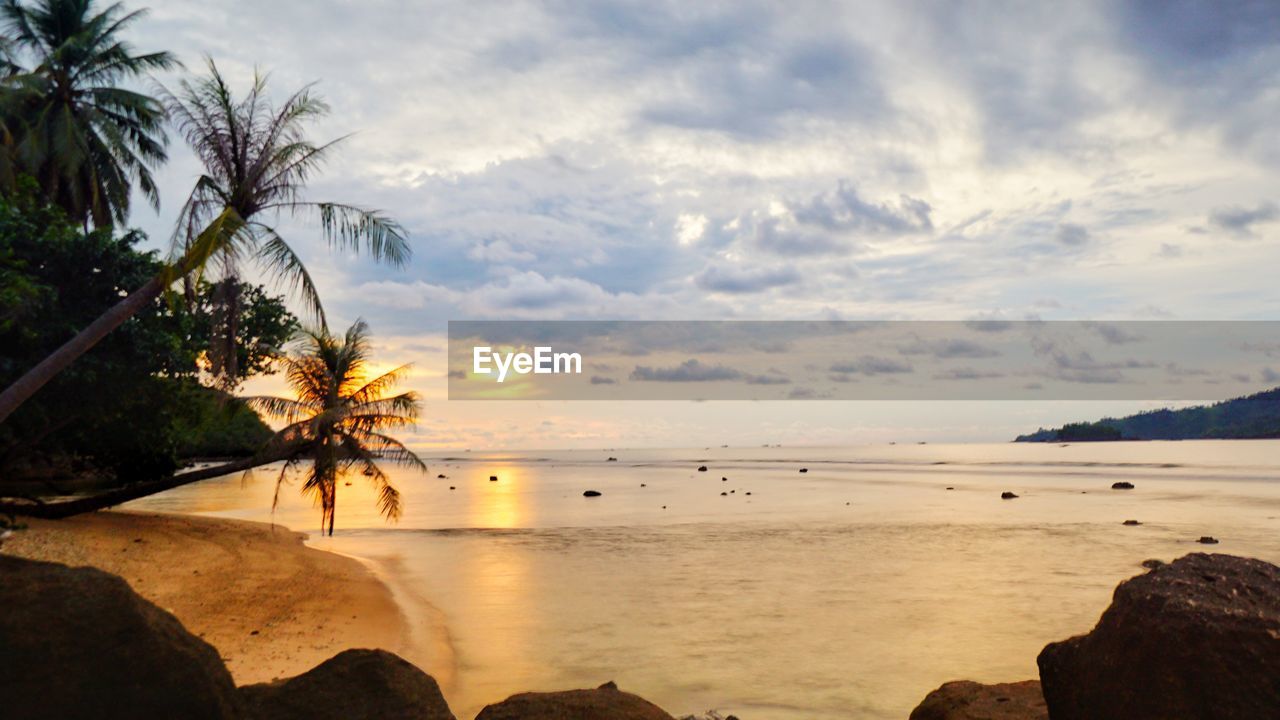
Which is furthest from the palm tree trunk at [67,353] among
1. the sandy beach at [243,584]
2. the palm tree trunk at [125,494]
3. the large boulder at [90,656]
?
the large boulder at [90,656]

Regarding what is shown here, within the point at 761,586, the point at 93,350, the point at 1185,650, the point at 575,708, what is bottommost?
the point at 761,586

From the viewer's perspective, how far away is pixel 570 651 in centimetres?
1719

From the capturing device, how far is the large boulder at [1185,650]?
5500 mm

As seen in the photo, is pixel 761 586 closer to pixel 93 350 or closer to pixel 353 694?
pixel 353 694

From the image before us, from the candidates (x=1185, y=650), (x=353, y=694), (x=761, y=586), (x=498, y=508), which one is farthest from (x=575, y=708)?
(x=498, y=508)

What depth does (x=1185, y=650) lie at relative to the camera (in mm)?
5645

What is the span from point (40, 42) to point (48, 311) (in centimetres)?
Result: 1876

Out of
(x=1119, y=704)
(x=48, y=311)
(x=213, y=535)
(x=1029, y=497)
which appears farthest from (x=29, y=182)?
(x=1029, y=497)

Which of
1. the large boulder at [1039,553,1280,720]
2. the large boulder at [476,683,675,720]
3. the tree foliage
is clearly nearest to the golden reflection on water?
the tree foliage

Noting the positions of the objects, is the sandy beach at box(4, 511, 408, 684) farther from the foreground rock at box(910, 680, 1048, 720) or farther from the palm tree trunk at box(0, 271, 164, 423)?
the foreground rock at box(910, 680, 1048, 720)

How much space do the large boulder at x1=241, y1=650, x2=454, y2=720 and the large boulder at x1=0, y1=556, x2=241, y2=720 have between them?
1.31 feet

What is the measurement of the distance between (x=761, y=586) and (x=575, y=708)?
62.1ft

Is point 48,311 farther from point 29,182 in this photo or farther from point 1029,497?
point 1029,497

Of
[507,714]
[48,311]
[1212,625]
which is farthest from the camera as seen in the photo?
[48,311]
